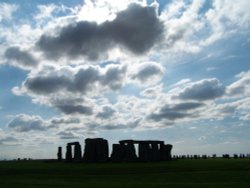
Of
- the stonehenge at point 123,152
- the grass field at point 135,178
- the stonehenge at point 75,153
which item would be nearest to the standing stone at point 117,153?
the stonehenge at point 123,152

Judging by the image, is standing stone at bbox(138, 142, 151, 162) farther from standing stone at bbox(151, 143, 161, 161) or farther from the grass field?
the grass field

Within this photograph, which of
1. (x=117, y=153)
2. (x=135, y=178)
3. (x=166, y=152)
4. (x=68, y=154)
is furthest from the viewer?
(x=68, y=154)

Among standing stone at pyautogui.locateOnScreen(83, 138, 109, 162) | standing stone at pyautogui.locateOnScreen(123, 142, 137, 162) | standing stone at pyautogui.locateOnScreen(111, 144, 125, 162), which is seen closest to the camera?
standing stone at pyautogui.locateOnScreen(123, 142, 137, 162)

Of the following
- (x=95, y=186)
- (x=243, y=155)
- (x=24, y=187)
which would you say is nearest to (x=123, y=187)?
(x=95, y=186)

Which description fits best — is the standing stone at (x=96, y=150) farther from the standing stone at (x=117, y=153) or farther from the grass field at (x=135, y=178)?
the grass field at (x=135, y=178)

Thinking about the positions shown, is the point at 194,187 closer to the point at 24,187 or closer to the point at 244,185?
the point at 244,185

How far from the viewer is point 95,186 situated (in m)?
16.3

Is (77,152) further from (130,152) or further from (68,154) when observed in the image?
(130,152)

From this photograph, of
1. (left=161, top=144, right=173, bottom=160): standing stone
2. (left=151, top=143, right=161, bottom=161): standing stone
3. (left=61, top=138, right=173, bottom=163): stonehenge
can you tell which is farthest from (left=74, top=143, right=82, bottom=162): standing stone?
(left=161, top=144, right=173, bottom=160): standing stone

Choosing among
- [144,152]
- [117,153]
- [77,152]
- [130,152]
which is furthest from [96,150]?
[144,152]

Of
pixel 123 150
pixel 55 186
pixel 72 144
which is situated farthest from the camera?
pixel 72 144

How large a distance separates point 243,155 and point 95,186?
186ft

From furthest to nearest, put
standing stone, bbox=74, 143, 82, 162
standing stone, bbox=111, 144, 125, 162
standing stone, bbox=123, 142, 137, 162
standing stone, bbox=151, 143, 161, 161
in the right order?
standing stone, bbox=74, 143, 82, 162 → standing stone, bbox=151, 143, 161, 161 → standing stone, bbox=111, 144, 125, 162 → standing stone, bbox=123, 142, 137, 162

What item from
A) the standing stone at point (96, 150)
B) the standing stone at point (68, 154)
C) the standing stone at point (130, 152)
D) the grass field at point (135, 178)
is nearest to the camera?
the grass field at point (135, 178)
